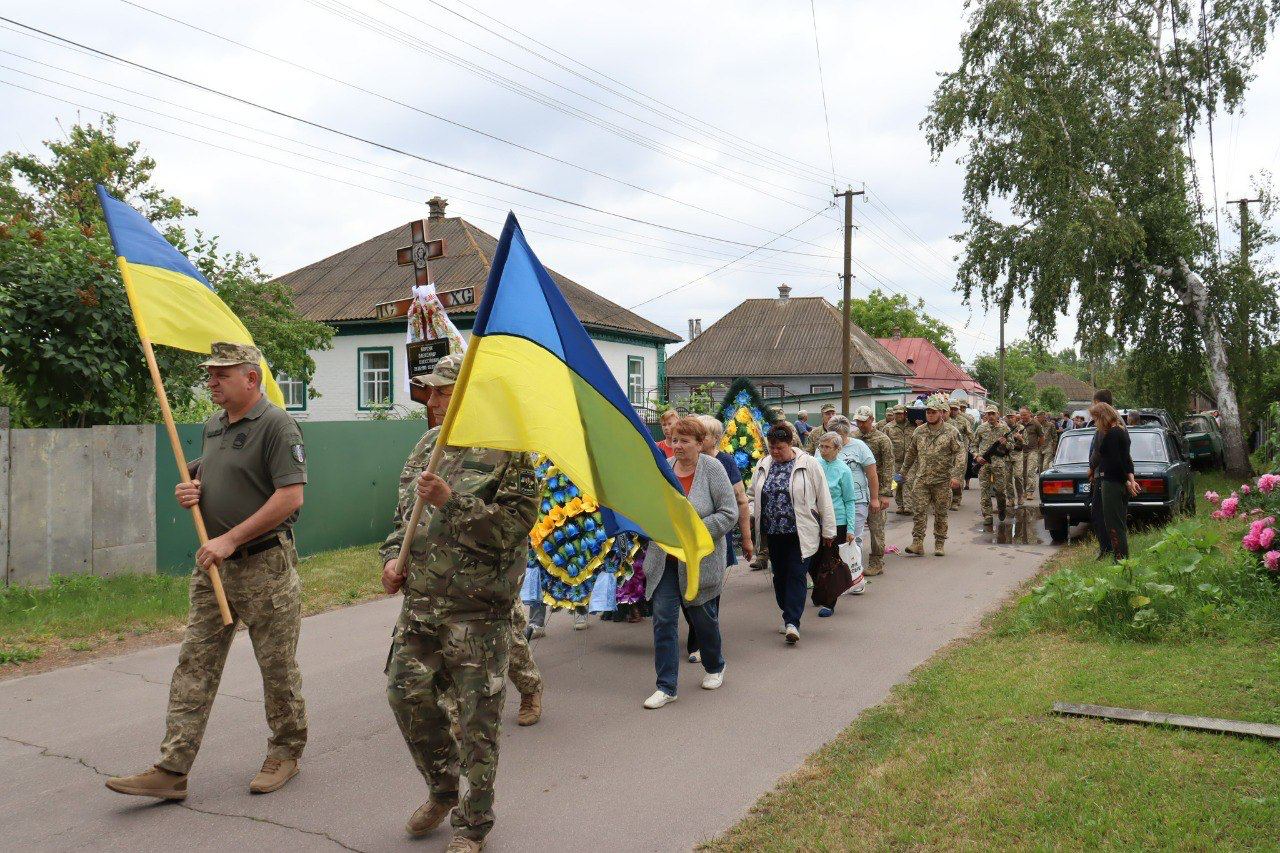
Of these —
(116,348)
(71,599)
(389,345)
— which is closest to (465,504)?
(71,599)

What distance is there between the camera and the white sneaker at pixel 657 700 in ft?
20.3

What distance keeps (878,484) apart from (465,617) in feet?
25.0

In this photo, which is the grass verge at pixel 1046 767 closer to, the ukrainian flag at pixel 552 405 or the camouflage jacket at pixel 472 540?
the ukrainian flag at pixel 552 405

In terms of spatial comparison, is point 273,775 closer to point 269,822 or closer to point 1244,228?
point 269,822

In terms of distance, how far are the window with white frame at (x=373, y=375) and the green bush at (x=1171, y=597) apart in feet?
68.1

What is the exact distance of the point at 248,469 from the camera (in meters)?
4.60

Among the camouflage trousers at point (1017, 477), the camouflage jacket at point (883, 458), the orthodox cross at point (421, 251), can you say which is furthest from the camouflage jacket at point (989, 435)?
the orthodox cross at point (421, 251)

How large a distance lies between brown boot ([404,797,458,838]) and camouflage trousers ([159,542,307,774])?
1.00 m

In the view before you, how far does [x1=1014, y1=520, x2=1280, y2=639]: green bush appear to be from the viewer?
7035 mm

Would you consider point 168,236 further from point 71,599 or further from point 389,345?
point 389,345

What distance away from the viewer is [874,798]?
441cm

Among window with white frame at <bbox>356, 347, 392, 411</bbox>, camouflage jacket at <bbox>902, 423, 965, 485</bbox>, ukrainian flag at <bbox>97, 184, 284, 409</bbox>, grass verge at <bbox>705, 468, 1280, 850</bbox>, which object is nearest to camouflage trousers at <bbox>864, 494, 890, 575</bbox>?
camouflage jacket at <bbox>902, 423, 965, 485</bbox>

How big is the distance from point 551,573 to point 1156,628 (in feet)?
14.8

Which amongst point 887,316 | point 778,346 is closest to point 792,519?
point 778,346
